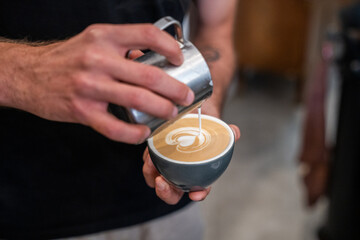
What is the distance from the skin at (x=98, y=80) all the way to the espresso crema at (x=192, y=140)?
159 mm

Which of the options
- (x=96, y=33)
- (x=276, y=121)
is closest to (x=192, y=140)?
(x=96, y=33)

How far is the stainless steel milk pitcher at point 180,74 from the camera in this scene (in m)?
0.50

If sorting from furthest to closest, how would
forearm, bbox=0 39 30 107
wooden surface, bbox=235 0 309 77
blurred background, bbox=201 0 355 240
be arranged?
1. wooden surface, bbox=235 0 309 77
2. blurred background, bbox=201 0 355 240
3. forearm, bbox=0 39 30 107

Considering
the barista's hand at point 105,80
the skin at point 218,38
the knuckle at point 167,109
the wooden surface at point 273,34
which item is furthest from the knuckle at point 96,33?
the wooden surface at point 273,34

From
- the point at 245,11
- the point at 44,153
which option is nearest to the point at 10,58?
the point at 44,153

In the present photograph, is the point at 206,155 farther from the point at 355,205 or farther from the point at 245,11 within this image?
the point at 245,11

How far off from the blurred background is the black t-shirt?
108cm

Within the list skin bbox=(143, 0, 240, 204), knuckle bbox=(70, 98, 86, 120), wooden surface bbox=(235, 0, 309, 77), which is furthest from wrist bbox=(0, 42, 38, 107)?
wooden surface bbox=(235, 0, 309, 77)

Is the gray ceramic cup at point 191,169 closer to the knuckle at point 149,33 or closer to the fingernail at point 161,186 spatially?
the fingernail at point 161,186

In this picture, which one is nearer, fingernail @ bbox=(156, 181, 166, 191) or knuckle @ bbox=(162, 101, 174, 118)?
knuckle @ bbox=(162, 101, 174, 118)

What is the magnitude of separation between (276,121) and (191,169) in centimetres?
226

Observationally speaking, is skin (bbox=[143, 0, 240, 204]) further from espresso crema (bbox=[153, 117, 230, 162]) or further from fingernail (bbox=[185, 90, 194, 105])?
fingernail (bbox=[185, 90, 194, 105])

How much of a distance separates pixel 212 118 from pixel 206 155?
125 mm

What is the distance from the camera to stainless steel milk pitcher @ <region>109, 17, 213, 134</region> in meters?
0.50
